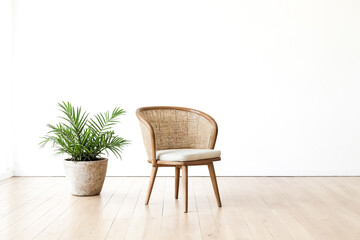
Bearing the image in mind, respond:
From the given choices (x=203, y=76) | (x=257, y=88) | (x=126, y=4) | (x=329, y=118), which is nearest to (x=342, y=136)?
(x=329, y=118)

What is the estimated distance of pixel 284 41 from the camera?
422 cm

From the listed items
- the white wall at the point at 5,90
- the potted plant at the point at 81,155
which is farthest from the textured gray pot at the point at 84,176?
the white wall at the point at 5,90

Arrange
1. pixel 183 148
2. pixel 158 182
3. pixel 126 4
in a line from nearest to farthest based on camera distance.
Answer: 1. pixel 183 148
2. pixel 158 182
3. pixel 126 4

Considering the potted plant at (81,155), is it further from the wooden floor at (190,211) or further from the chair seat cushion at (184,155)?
the chair seat cushion at (184,155)

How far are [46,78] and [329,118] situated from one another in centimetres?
298

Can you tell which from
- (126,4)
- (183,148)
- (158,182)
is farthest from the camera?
(126,4)

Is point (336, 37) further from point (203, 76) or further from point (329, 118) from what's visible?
point (203, 76)

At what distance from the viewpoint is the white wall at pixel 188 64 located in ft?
13.8

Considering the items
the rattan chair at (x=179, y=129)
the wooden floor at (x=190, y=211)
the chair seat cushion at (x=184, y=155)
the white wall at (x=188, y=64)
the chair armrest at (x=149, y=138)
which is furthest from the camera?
the white wall at (x=188, y=64)

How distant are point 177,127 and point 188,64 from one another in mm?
1146

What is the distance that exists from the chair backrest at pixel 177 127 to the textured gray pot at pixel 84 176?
517 millimetres

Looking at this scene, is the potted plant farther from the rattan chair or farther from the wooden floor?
the rattan chair

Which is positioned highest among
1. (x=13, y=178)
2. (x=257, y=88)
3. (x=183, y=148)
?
(x=257, y=88)

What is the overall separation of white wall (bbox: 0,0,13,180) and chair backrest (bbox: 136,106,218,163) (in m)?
1.75
